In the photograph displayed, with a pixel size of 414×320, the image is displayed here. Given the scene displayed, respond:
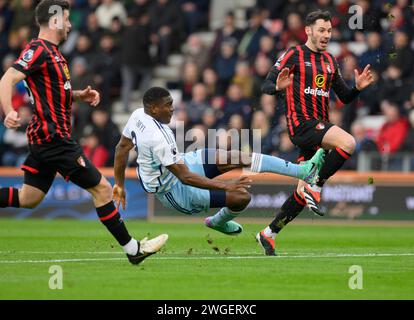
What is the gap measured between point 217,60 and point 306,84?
10.7m

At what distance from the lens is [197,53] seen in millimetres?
23266

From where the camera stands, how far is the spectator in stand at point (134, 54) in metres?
23.3

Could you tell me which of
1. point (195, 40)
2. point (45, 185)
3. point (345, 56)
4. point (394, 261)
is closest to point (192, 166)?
point (45, 185)

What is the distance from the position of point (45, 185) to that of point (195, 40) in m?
13.2

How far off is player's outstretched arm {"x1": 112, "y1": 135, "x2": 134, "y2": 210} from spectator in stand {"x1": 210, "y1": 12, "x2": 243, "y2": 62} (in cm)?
1160

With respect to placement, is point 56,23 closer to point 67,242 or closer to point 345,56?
point 67,242

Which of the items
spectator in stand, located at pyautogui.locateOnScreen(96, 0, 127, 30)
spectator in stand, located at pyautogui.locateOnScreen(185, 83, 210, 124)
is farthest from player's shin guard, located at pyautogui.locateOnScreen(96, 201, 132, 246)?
spectator in stand, located at pyautogui.locateOnScreen(96, 0, 127, 30)

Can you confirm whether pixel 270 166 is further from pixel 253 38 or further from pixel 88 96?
pixel 253 38

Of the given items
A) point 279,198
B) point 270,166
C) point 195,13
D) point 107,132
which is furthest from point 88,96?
point 195,13

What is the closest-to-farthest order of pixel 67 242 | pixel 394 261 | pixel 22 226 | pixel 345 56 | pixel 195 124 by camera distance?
pixel 394 261, pixel 67 242, pixel 22 226, pixel 345 56, pixel 195 124

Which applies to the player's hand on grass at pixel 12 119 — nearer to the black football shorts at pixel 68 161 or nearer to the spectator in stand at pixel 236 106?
the black football shorts at pixel 68 161

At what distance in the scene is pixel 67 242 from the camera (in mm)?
14070

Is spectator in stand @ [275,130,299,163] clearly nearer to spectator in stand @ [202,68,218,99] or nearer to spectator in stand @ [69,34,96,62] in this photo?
spectator in stand @ [202,68,218,99]

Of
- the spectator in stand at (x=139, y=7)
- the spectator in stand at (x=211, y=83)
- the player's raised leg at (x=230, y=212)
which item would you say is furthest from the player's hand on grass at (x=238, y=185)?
the spectator in stand at (x=139, y=7)
